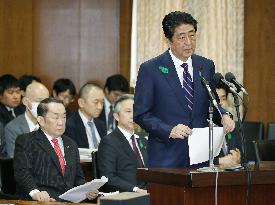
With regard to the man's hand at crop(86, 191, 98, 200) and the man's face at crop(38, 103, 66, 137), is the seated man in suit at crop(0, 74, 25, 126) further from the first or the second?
the man's hand at crop(86, 191, 98, 200)

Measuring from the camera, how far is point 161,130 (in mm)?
3822

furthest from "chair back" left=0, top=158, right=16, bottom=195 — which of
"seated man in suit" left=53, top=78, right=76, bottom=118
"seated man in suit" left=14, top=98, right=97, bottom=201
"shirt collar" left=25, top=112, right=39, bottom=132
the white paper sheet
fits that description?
"seated man in suit" left=53, top=78, right=76, bottom=118

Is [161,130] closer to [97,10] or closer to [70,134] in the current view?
[70,134]

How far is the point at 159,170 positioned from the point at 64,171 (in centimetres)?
178

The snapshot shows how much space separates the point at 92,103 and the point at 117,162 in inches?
77.8

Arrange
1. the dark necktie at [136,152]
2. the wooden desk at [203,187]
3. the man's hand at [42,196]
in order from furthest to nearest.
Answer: the dark necktie at [136,152] → the man's hand at [42,196] → the wooden desk at [203,187]

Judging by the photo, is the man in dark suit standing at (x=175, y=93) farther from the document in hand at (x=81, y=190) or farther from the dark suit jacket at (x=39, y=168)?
the dark suit jacket at (x=39, y=168)

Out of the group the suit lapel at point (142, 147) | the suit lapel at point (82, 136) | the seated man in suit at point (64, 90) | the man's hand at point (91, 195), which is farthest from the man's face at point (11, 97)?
the man's hand at point (91, 195)

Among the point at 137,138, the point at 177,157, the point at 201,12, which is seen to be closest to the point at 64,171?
the point at 137,138

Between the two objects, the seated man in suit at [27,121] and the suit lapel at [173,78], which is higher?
the suit lapel at [173,78]

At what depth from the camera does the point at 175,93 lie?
3.98m

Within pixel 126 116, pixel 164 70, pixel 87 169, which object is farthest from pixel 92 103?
pixel 164 70

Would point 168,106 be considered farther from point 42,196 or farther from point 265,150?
point 265,150

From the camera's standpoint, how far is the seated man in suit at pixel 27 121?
675 cm
